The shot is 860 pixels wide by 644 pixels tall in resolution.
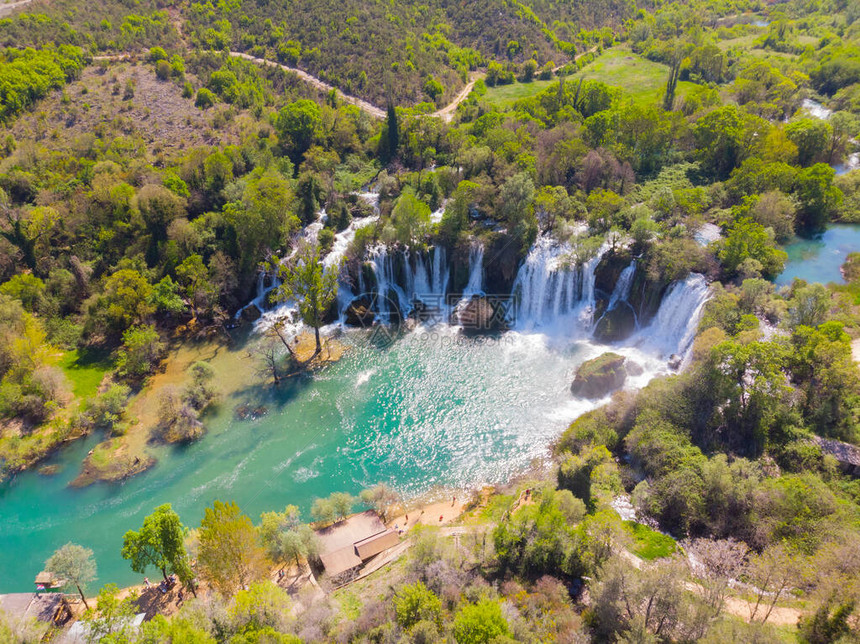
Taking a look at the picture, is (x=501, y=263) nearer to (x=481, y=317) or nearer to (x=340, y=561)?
(x=481, y=317)

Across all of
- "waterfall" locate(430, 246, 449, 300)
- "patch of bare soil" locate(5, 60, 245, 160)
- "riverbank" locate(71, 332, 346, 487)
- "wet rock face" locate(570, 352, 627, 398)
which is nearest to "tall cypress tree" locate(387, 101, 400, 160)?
"waterfall" locate(430, 246, 449, 300)

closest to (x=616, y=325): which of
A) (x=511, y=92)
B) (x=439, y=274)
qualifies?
(x=439, y=274)

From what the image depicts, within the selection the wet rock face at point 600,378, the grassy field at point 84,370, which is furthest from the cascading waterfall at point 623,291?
the grassy field at point 84,370

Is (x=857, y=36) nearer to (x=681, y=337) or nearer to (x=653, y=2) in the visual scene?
(x=653, y=2)

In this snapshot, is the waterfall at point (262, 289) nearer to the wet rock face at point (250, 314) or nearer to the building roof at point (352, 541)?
the wet rock face at point (250, 314)

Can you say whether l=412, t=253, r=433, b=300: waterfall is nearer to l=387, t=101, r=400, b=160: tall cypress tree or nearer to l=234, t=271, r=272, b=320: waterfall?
l=234, t=271, r=272, b=320: waterfall

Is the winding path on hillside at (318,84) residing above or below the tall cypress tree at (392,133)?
above
